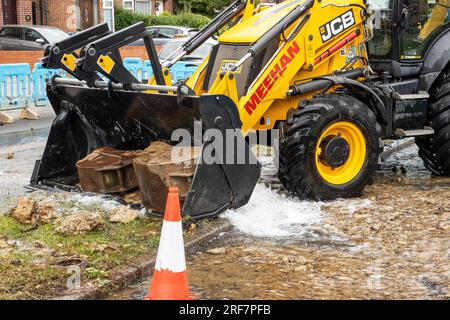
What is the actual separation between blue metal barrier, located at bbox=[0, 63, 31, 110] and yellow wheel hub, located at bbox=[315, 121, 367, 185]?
29.1 ft

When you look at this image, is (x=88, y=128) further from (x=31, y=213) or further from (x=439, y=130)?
(x=439, y=130)

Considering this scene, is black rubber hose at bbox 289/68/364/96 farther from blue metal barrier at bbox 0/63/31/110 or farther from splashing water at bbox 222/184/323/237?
blue metal barrier at bbox 0/63/31/110

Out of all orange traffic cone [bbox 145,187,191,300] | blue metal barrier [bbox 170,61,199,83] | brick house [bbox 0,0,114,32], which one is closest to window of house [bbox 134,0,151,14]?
brick house [bbox 0,0,114,32]

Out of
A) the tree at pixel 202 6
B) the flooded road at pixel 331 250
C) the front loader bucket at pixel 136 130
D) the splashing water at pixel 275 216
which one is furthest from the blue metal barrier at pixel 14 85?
the tree at pixel 202 6

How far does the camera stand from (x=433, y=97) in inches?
330

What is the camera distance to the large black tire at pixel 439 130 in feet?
26.8

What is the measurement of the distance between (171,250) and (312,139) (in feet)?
9.85

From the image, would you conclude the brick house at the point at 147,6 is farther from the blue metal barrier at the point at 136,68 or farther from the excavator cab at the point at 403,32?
the excavator cab at the point at 403,32

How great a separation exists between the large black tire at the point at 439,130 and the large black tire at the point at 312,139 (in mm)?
1213

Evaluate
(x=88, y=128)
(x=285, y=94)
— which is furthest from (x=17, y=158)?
(x=285, y=94)

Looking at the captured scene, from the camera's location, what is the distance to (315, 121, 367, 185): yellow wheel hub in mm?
7293

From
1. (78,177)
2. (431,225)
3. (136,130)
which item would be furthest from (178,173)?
(431,225)

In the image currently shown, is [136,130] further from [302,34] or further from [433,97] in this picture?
[433,97]

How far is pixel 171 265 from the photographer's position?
436 centimetres
